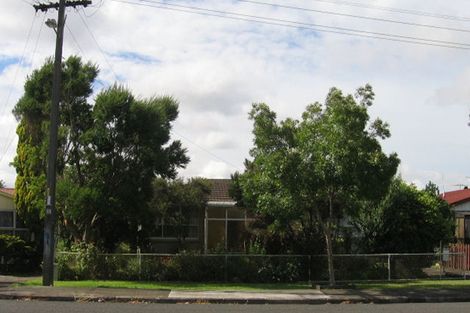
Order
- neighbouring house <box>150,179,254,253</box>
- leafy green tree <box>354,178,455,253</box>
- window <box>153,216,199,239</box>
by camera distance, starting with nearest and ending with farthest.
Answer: leafy green tree <box>354,178,455,253</box>
window <box>153,216,199,239</box>
neighbouring house <box>150,179,254,253</box>

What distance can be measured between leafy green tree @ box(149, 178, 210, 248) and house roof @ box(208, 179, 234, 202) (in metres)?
1.83

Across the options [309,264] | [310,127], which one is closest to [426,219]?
[309,264]

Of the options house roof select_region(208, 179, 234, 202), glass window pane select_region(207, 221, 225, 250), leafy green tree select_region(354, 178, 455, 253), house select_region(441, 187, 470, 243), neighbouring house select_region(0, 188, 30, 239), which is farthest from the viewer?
house roof select_region(208, 179, 234, 202)

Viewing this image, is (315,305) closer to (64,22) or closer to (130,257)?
(130,257)

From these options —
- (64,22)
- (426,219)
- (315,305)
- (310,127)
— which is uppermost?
(64,22)

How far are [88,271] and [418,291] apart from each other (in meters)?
11.4

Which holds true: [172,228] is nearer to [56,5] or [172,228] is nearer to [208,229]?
[208,229]

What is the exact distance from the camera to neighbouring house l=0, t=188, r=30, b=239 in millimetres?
29625

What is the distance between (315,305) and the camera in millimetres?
16469

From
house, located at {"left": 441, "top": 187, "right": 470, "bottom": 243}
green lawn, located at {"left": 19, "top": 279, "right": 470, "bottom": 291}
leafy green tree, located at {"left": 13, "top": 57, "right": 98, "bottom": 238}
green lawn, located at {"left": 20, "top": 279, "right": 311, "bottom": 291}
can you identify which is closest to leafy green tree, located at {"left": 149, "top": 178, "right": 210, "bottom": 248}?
leafy green tree, located at {"left": 13, "top": 57, "right": 98, "bottom": 238}

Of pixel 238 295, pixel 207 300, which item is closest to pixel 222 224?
pixel 238 295

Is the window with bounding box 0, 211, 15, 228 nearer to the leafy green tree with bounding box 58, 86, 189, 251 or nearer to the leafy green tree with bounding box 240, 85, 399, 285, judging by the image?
the leafy green tree with bounding box 58, 86, 189, 251

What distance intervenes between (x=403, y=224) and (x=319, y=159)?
8.56 meters

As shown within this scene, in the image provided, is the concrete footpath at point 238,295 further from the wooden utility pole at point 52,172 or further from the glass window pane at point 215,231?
the glass window pane at point 215,231
